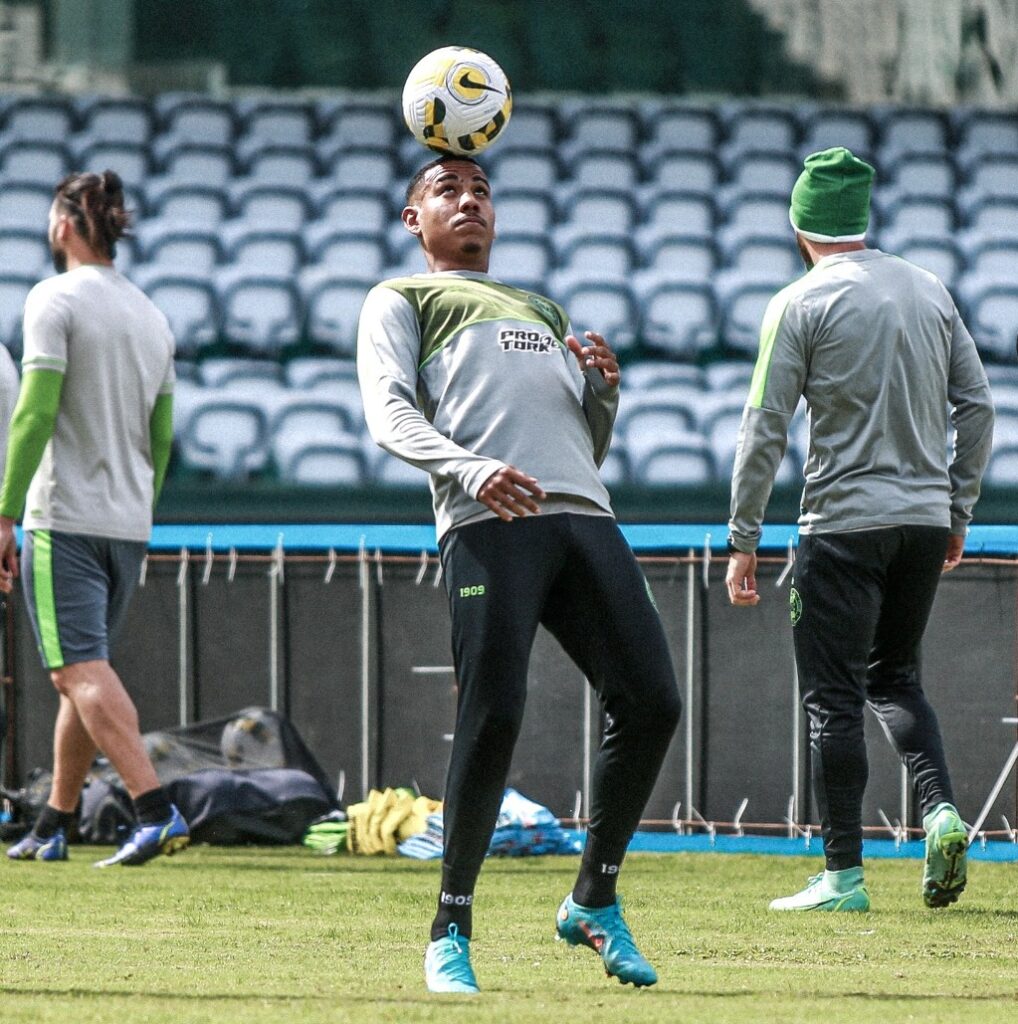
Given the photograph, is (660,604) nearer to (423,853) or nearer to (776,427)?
(423,853)

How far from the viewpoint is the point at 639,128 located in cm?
1756

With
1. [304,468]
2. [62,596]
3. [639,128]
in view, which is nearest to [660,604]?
[62,596]

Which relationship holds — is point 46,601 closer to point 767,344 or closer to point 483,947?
point 483,947

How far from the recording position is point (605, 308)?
1415 centimetres

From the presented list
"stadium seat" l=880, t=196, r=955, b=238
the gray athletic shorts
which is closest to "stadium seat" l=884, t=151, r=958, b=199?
"stadium seat" l=880, t=196, r=955, b=238

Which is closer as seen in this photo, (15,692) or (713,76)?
(15,692)

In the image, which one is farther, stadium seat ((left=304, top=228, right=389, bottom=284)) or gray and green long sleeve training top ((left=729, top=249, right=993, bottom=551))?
stadium seat ((left=304, top=228, right=389, bottom=284))

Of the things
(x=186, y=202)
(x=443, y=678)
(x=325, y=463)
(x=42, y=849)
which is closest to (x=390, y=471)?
(x=325, y=463)

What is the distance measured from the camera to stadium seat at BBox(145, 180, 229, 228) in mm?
16078

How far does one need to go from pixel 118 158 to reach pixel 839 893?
41.4 feet

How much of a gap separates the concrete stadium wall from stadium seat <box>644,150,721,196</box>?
9.48m

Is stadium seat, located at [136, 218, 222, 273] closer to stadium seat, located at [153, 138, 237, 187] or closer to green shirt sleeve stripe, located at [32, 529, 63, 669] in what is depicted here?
stadium seat, located at [153, 138, 237, 187]

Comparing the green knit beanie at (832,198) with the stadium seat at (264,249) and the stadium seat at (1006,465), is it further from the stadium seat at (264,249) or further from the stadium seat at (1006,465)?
the stadium seat at (264,249)

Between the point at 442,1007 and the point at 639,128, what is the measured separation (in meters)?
14.7
